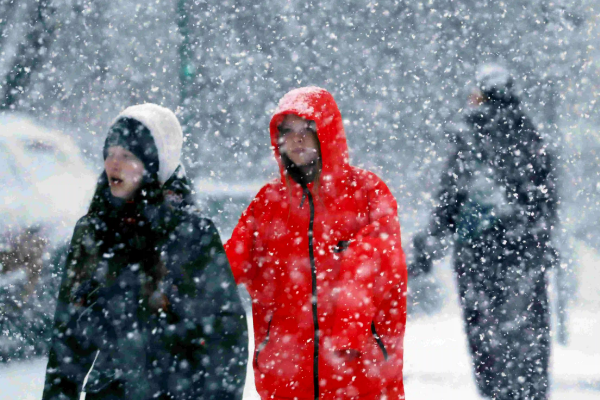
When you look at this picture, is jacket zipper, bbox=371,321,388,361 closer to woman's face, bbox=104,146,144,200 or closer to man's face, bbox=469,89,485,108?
woman's face, bbox=104,146,144,200

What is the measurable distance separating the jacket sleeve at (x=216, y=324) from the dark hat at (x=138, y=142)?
0.82 feet

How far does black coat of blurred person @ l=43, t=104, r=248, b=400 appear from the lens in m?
1.80

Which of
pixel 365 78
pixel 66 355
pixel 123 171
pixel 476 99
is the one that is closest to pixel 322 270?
pixel 123 171

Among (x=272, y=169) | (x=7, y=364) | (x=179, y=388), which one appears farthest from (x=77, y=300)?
(x=272, y=169)

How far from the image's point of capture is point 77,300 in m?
1.84

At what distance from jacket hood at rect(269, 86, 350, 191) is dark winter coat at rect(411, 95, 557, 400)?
3.41 feet

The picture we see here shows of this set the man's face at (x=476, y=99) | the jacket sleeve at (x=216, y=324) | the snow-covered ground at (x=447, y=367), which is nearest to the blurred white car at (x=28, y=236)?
the snow-covered ground at (x=447, y=367)

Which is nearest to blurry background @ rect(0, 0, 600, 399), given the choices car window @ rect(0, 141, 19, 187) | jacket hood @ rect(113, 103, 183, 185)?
car window @ rect(0, 141, 19, 187)

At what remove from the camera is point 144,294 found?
6.07ft

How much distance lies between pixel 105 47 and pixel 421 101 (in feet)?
16.8

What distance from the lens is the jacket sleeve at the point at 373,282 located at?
7.39 feet

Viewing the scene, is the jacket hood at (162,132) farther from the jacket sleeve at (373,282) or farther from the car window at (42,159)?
the car window at (42,159)

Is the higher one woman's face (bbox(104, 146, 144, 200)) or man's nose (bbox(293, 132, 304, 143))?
man's nose (bbox(293, 132, 304, 143))

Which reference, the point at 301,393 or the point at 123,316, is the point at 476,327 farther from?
the point at 123,316
